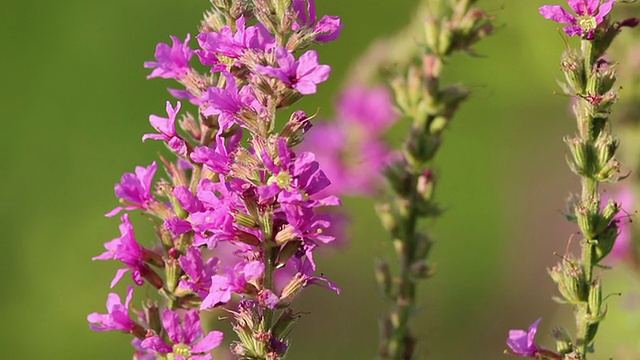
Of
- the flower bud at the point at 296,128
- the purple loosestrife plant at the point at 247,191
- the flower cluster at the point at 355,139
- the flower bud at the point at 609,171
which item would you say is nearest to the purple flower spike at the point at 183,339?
the purple loosestrife plant at the point at 247,191

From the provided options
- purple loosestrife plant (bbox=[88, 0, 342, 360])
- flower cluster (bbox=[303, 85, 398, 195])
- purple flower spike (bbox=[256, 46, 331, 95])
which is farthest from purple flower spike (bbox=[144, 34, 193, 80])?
flower cluster (bbox=[303, 85, 398, 195])

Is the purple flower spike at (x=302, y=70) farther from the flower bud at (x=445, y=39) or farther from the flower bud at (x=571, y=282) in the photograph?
the flower bud at (x=445, y=39)

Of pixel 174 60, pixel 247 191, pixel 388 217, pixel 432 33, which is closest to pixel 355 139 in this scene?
pixel 432 33

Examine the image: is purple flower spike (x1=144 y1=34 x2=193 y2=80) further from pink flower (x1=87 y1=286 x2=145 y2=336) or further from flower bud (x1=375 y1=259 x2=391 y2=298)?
flower bud (x1=375 y1=259 x2=391 y2=298)

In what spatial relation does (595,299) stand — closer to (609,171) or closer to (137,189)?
(609,171)

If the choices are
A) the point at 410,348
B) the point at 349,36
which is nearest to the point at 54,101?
the point at 349,36

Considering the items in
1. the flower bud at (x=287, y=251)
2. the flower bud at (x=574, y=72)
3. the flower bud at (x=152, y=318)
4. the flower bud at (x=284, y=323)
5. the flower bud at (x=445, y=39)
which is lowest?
the flower bud at (x=284, y=323)
